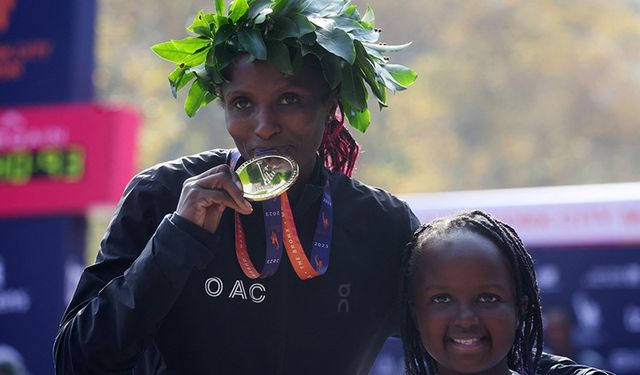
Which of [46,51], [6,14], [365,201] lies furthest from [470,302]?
[6,14]

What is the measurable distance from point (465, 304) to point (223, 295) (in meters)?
0.65

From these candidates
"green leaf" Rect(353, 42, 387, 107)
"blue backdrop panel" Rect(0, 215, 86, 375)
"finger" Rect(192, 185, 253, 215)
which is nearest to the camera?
"finger" Rect(192, 185, 253, 215)

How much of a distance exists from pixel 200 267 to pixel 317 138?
1.67 ft

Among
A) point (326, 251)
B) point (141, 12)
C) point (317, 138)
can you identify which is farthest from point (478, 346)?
point (141, 12)

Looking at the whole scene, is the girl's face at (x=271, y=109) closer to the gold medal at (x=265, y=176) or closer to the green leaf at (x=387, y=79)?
the gold medal at (x=265, y=176)

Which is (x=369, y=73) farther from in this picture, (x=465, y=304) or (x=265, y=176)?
(x=465, y=304)

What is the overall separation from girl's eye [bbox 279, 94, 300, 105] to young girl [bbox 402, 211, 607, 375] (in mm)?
559

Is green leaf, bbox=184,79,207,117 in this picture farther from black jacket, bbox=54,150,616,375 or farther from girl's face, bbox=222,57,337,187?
girl's face, bbox=222,57,337,187

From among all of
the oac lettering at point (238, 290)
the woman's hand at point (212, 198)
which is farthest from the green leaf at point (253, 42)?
the oac lettering at point (238, 290)

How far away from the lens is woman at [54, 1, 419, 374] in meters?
3.13

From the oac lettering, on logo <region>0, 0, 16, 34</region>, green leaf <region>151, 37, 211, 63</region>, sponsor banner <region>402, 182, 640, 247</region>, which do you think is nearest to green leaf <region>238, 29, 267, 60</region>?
green leaf <region>151, 37, 211, 63</region>

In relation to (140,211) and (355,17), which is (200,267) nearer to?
(140,211)

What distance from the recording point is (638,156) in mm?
31562

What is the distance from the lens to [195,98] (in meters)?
3.69
